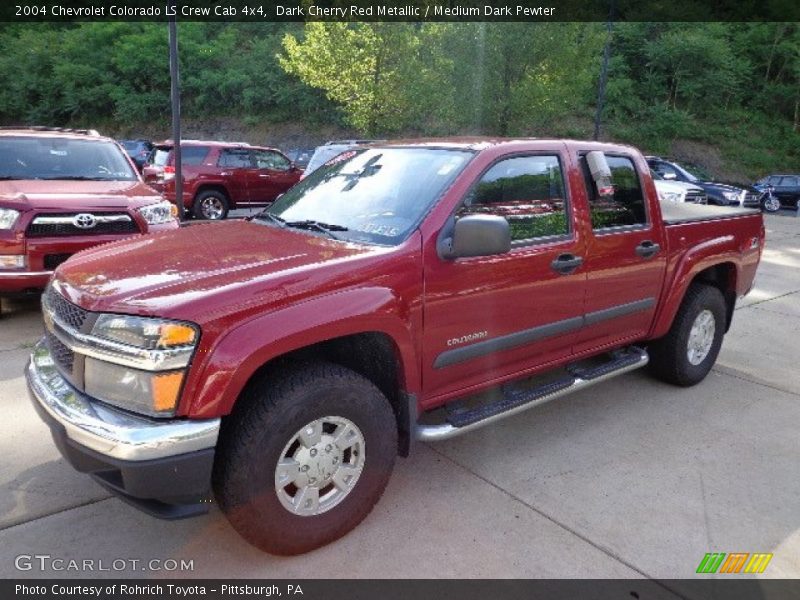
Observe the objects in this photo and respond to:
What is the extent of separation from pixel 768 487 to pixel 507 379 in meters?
1.55

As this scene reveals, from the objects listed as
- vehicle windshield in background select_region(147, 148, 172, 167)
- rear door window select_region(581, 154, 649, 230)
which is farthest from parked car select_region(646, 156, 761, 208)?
rear door window select_region(581, 154, 649, 230)

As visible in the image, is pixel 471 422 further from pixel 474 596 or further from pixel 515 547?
pixel 474 596

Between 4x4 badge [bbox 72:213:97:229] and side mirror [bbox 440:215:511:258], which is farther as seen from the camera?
4x4 badge [bbox 72:213:97:229]

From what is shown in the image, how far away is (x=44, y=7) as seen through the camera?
4450 cm

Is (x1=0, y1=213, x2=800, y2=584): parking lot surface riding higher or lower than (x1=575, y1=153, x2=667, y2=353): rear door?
lower

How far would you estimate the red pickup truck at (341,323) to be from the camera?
7.73 ft

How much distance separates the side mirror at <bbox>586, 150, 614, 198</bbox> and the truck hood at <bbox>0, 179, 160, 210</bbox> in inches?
170

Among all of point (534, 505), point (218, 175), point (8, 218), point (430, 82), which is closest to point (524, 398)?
point (534, 505)

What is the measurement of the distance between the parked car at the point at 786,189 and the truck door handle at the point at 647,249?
22014 mm

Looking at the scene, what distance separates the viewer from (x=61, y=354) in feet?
9.14

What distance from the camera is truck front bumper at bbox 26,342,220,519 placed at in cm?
228

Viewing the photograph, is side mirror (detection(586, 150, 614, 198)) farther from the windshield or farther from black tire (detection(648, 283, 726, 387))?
the windshield

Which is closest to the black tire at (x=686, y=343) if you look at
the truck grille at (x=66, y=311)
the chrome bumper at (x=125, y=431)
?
the chrome bumper at (x=125, y=431)

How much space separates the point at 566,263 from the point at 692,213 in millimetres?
1972
